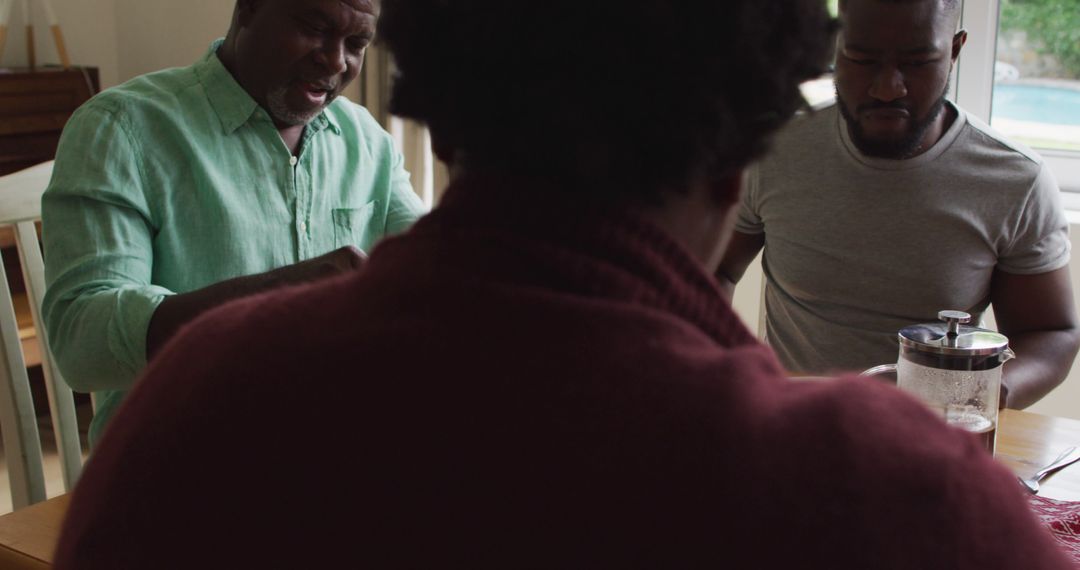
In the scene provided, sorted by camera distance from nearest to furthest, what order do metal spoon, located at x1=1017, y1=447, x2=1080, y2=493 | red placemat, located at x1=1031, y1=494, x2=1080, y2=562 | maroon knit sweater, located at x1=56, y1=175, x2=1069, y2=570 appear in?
maroon knit sweater, located at x1=56, y1=175, x2=1069, y2=570, red placemat, located at x1=1031, y1=494, x2=1080, y2=562, metal spoon, located at x1=1017, y1=447, x2=1080, y2=493

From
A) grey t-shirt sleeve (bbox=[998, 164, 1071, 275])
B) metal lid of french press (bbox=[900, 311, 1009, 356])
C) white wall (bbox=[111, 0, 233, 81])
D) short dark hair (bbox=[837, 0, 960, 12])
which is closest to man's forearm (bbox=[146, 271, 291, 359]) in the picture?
metal lid of french press (bbox=[900, 311, 1009, 356])

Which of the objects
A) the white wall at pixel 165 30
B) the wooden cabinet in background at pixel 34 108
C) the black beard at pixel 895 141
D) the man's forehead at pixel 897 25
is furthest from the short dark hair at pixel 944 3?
the wooden cabinet in background at pixel 34 108

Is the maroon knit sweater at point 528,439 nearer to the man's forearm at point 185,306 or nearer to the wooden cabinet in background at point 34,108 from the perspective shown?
the man's forearm at point 185,306

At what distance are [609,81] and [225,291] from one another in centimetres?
95

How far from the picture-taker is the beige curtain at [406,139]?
299 centimetres

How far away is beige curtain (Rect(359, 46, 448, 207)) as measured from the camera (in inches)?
118

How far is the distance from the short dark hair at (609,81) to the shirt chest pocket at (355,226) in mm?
1200

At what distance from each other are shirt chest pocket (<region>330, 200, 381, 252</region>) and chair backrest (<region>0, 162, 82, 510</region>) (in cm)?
44

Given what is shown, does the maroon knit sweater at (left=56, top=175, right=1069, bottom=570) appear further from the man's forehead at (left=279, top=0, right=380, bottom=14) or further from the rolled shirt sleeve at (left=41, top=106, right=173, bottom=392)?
the man's forehead at (left=279, top=0, right=380, bottom=14)

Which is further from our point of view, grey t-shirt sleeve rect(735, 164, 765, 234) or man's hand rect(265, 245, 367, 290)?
grey t-shirt sleeve rect(735, 164, 765, 234)

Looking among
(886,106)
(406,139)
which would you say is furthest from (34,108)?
(886,106)

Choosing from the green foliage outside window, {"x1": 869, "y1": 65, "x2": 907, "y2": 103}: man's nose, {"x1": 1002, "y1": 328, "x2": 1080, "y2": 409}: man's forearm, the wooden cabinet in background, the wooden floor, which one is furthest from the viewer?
the wooden cabinet in background

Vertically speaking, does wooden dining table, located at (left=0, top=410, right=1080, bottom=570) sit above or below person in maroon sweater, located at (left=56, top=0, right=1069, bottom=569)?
below

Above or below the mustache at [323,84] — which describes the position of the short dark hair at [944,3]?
above
